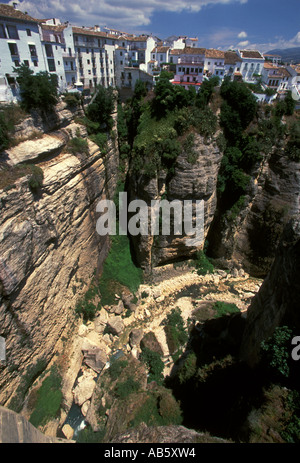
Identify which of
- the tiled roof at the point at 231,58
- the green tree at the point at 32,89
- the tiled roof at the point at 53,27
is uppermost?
the tiled roof at the point at 53,27

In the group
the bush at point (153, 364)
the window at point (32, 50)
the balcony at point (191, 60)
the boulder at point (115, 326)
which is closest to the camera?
the bush at point (153, 364)

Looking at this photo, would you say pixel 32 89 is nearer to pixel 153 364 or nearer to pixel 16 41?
pixel 16 41

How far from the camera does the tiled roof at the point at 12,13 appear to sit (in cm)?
1627

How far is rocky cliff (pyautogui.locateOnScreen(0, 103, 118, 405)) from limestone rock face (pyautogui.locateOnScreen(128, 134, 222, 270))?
4.22 meters

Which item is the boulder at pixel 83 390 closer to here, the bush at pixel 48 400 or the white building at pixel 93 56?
the bush at pixel 48 400

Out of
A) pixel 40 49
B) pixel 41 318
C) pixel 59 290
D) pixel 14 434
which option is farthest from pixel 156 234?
pixel 40 49

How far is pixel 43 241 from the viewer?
43.9 feet

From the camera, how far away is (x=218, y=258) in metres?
23.6

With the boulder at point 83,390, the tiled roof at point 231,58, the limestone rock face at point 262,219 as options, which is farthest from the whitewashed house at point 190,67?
the boulder at point 83,390

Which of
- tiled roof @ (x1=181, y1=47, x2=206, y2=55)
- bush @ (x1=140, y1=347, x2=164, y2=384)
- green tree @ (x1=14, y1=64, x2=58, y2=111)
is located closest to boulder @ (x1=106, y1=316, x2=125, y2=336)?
bush @ (x1=140, y1=347, x2=164, y2=384)

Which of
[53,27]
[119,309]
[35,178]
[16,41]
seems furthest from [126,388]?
[53,27]

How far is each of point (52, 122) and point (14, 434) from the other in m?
16.4

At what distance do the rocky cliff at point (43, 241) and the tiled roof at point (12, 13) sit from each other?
264 inches
